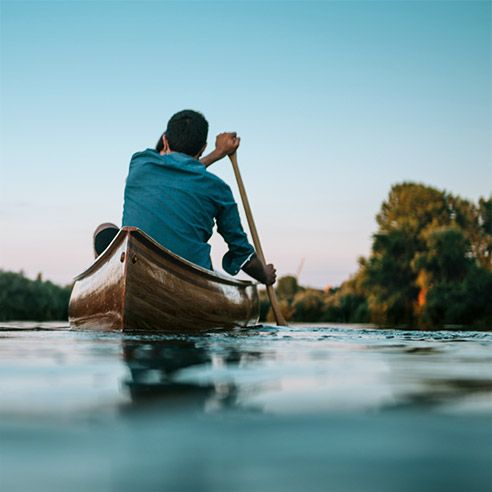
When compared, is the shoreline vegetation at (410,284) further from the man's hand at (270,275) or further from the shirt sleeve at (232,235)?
the shirt sleeve at (232,235)

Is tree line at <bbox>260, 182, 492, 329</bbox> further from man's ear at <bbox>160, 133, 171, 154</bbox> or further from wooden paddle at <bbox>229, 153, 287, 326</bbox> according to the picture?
man's ear at <bbox>160, 133, 171, 154</bbox>

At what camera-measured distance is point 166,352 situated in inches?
115

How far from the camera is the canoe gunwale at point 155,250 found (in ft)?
15.9

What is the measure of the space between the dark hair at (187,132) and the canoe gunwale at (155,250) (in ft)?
3.41

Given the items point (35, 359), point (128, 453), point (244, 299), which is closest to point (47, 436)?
point (128, 453)

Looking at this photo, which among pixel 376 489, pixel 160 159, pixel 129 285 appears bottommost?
pixel 376 489

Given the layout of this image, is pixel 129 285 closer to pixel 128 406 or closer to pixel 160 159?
pixel 160 159

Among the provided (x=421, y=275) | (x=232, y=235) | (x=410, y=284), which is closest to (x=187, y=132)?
(x=232, y=235)

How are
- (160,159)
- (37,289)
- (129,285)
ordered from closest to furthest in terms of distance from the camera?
1. (129,285)
2. (160,159)
3. (37,289)

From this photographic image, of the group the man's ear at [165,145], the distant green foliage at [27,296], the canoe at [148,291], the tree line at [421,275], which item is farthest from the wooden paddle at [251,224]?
the distant green foliage at [27,296]

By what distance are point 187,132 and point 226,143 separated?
1.60 meters

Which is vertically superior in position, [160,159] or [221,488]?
[160,159]

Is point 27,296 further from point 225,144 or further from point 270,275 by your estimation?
Answer: point 270,275

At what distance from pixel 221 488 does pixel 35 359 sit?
6.57 ft
